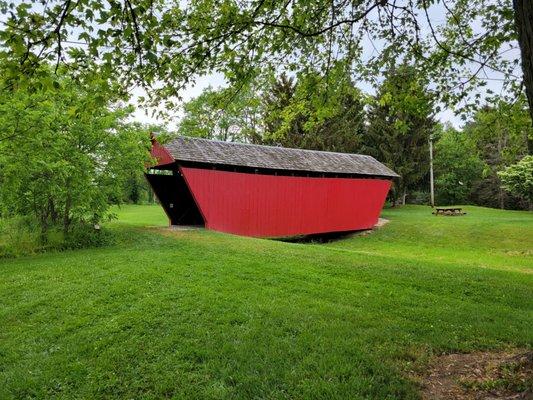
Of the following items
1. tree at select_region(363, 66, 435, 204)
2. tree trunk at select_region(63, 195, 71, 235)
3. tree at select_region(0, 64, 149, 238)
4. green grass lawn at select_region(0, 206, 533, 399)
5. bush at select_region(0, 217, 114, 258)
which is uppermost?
tree at select_region(363, 66, 435, 204)

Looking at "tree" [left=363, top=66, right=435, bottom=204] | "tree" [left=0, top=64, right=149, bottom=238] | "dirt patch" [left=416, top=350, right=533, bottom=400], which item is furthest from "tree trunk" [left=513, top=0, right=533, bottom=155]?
"tree" [left=363, top=66, right=435, bottom=204]

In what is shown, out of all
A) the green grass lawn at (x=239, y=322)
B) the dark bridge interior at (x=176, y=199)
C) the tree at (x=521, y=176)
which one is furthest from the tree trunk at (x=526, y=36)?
the tree at (x=521, y=176)

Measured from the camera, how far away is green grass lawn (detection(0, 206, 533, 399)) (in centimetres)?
384

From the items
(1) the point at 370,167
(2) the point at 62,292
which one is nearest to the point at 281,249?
(2) the point at 62,292

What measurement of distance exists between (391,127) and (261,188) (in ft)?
65.5

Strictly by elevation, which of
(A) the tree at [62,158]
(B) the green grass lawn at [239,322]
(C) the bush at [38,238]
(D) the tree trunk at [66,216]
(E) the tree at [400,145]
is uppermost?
(E) the tree at [400,145]

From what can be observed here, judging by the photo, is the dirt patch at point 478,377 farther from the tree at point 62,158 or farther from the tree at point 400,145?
the tree at point 400,145

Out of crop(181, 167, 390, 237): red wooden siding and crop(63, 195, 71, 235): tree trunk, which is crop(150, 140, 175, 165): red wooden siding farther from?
crop(63, 195, 71, 235): tree trunk

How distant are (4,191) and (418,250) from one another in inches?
675

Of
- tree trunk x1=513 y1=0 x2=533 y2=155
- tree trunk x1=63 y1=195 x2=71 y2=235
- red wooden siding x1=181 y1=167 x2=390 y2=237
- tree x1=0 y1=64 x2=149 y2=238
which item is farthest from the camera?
red wooden siding x1=181 y1=167 x2=390 y2=237

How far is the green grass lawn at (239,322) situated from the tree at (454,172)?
113 ft

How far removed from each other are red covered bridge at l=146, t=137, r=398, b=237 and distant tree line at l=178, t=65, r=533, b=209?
1717 millimetres

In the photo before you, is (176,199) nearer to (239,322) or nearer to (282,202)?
(282,202)

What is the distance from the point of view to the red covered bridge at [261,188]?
16594 mm
